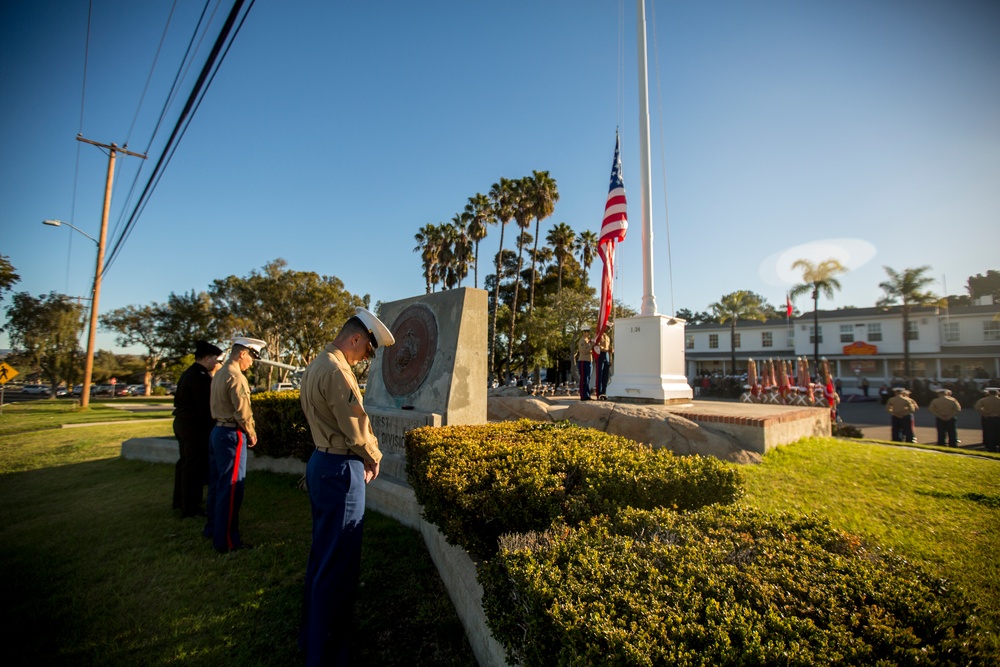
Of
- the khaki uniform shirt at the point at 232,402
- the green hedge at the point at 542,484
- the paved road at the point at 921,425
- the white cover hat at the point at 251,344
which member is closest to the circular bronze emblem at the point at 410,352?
the white cover hat at the point at 251,344

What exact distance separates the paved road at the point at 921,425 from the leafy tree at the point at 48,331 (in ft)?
116

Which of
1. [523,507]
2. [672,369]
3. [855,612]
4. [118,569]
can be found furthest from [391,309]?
[855,612]

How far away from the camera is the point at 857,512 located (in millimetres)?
4332

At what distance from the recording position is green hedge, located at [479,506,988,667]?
1398mm

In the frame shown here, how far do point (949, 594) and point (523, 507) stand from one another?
2058mm

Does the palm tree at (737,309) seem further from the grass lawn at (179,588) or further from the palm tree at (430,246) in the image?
the grass lawn at (179,588)

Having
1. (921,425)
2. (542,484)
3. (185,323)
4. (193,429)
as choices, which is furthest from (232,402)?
(185,323)

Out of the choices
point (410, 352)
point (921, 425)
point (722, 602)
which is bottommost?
point (921, 425)

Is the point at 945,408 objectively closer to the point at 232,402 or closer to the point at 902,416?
the point at 902,416

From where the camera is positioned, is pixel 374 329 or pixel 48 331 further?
pixel 48 331

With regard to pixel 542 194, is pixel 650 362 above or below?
below

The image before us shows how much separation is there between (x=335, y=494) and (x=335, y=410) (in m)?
0.55

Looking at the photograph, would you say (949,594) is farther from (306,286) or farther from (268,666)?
(306,286)

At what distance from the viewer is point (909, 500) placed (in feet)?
15.7
